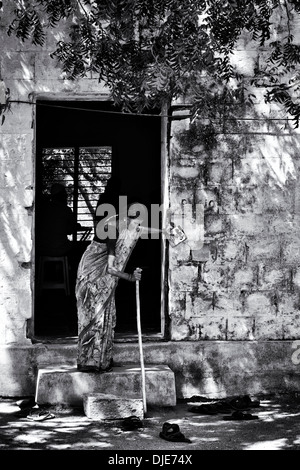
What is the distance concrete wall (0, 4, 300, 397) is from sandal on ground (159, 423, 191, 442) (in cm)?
146

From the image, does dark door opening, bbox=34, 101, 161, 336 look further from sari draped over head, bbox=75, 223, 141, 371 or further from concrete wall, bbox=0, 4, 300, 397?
sari draped over head, bbox=75, 223, 141, 371

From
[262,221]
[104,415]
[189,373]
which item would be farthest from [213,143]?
[104,415]

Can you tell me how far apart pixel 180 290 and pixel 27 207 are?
1.83m

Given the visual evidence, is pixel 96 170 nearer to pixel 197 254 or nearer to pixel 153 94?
pixel 197 254

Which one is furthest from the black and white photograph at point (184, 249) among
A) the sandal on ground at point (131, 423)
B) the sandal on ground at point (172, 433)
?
the sandal on ground at point (172, 433)

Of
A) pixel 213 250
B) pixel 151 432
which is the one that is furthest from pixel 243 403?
pixel 213 250

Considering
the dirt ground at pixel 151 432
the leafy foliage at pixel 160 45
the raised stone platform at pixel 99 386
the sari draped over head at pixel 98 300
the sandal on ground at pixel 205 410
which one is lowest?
the dirt ground at pixel 151 432

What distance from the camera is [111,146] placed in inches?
524

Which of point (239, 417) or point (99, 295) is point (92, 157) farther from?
point (239, 417)

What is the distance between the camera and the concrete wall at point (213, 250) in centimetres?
823

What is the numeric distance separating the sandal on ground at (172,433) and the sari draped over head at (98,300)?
124cm

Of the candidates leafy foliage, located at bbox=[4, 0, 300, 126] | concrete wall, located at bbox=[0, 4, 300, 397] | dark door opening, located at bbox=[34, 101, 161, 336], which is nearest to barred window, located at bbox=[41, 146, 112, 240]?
Result: dark door opening, located at bbox=[34, 101, 161, 336]

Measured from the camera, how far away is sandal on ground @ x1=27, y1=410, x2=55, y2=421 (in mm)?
7441

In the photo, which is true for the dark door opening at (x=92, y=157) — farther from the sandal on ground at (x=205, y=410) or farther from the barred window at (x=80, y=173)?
the sandal on ground at (x=205, y=410)
